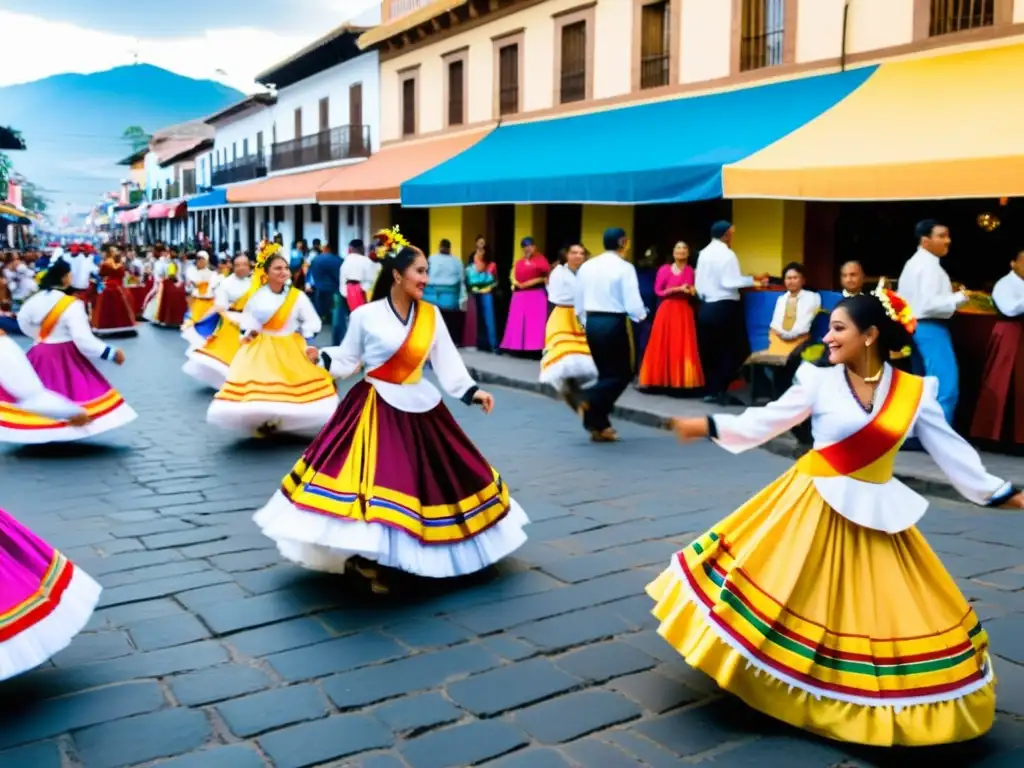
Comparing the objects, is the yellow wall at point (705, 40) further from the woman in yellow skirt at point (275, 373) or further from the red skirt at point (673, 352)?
the woman in yellow skirt at point (275, 373)

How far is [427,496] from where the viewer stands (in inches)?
195

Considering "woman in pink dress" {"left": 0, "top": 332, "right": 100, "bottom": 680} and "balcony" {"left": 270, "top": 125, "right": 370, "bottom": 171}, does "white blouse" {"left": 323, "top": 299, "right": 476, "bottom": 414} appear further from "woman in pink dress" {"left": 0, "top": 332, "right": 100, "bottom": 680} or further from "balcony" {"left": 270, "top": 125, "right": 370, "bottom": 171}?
"balcony" {"left": 270, "top": 125, "right": 370, "bottom": 171}

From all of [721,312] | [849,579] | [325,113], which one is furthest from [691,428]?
[325,113]

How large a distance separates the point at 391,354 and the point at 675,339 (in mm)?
6443

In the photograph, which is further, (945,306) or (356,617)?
(945,306)

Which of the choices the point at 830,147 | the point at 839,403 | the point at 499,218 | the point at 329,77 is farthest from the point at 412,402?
the point at 329,77

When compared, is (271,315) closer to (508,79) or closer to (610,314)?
(610,314)

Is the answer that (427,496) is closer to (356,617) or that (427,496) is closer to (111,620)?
(356,617)

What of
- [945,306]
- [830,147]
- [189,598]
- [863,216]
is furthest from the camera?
[863,216]

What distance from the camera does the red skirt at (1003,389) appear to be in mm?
8031

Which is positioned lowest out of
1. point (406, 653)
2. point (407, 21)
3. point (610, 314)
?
point (406, 653)

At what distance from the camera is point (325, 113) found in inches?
1143

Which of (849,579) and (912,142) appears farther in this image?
(912,142)

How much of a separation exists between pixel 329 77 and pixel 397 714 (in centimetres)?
2686
